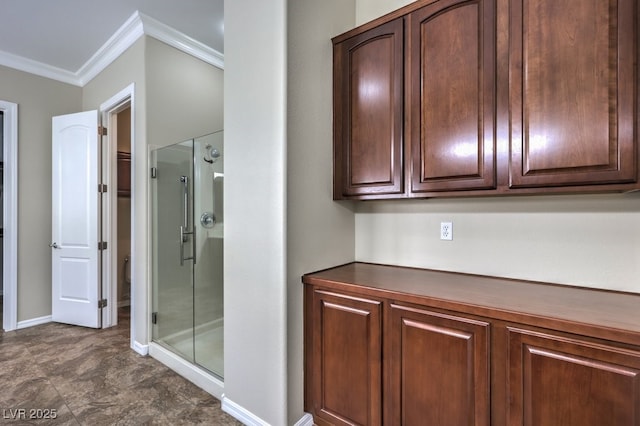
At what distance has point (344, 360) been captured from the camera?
1.58 meters

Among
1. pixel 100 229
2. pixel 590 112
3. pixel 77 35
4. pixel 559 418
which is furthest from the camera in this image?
pixel 100 229

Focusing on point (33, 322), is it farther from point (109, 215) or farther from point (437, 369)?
point (437, 369)

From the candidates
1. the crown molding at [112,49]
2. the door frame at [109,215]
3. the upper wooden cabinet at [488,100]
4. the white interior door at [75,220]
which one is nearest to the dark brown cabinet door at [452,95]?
the upper wooden cabinet at [488,100]

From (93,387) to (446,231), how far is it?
2603 millimetres

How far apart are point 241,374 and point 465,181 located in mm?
1635

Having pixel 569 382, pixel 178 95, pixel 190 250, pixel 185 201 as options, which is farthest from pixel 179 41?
pixel 569 382

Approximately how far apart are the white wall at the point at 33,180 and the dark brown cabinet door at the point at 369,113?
3.51 metres

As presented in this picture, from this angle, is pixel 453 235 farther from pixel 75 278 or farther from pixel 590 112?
pixel 75 278

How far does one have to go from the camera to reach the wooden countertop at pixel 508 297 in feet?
3.41

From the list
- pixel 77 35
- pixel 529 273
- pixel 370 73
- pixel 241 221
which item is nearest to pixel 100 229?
pixel 77 35

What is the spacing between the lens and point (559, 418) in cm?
106

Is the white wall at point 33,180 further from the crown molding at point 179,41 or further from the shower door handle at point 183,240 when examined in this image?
the shower door handle at point 183,240

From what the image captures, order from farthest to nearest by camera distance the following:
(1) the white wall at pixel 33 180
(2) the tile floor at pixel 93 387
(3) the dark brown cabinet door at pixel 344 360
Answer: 1. (1) the white wall at pixel 33 180
2. (2) the tile floor at pixel 93 387
3. (3) the dark brown cabinet door at pixel 344 360

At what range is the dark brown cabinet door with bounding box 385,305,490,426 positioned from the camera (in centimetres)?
121
